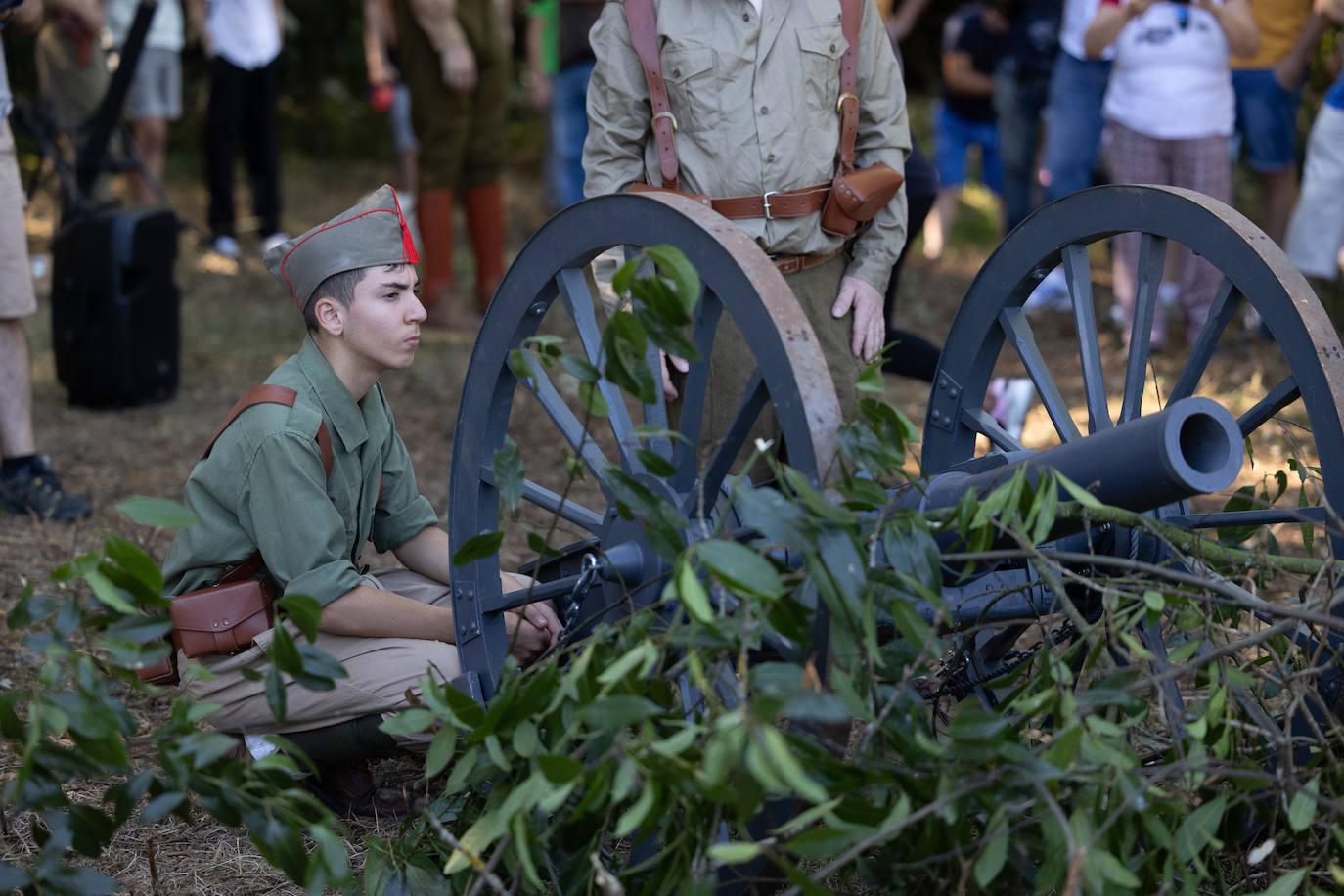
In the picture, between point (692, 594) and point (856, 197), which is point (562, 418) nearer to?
point (856, 197)

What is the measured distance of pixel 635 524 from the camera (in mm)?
2199

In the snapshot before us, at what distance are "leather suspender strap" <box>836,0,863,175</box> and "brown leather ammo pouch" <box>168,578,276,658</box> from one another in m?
1.42

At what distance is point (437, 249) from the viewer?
21.5 ft

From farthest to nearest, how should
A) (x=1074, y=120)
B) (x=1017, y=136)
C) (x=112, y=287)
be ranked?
(x=1017, y=136) < (x=1074, y=120) < (x=112, y=287)

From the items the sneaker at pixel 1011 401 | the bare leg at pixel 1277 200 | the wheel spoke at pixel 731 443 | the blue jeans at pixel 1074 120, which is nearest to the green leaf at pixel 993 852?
the wheel spoke at pixel 731 443

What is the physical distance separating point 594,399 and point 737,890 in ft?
2.28

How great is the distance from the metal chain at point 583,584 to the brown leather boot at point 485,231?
180 inches

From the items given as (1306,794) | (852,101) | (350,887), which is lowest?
(350,887)

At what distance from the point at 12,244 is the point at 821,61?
236cm

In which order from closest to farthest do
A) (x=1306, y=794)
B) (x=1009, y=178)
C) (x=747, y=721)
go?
(x=747, y=721) < (x=1306, y=794) < (x=1009, y=178)

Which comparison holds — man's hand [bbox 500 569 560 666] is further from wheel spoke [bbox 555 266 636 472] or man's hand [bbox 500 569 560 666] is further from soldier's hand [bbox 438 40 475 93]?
soldier's hand [bbox 438 40 475 93]

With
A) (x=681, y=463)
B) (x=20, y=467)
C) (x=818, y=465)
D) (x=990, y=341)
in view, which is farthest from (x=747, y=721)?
(x=20, y=467)

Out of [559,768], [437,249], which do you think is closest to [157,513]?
[559,768]

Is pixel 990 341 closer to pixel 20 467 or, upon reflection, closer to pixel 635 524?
pixel 635 524
